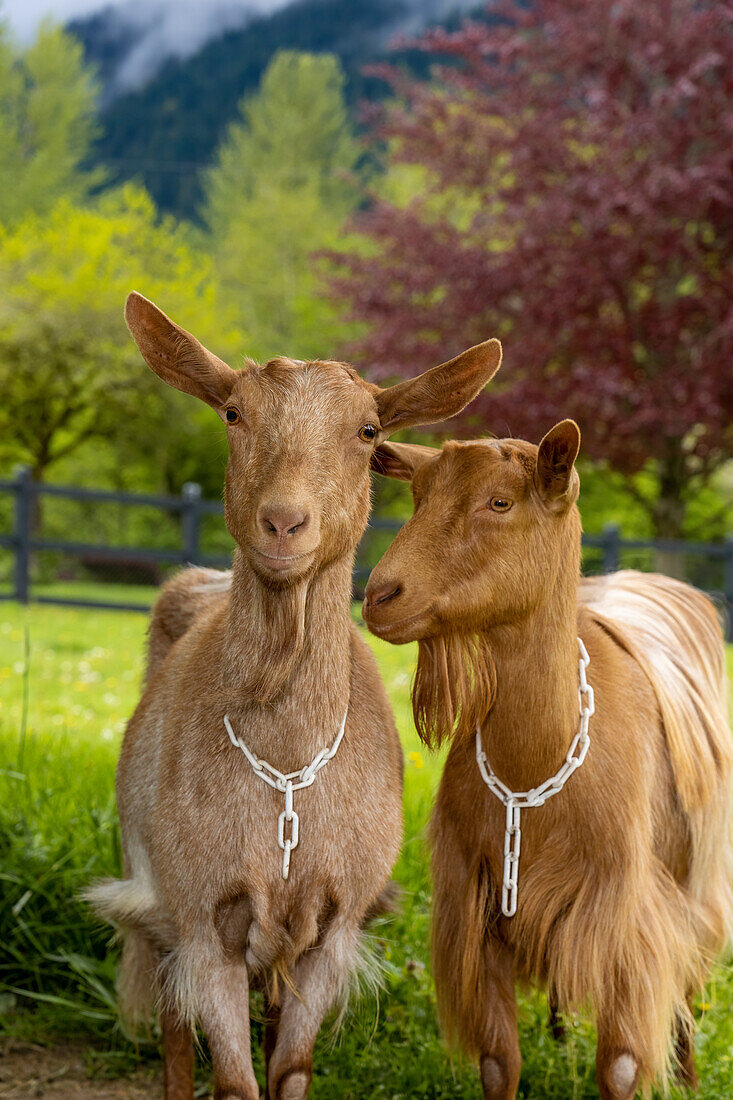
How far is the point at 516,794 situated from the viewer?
2.54 m

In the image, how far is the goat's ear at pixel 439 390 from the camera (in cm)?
242

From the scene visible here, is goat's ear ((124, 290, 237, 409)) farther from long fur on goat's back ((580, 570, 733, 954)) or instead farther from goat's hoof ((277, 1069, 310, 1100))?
goat's hoof ((277, 1069, 310, 1100))

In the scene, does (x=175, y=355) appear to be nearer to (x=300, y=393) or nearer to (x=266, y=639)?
(x=300, y=393)

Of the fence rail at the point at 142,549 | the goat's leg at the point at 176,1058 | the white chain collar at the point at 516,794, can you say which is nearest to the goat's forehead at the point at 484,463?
the white chain collar at the point at 516,794

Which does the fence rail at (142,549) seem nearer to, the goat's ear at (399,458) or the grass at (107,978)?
the grass at (107,978)

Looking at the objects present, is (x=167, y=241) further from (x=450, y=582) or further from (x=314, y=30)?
(x=450, y=582)

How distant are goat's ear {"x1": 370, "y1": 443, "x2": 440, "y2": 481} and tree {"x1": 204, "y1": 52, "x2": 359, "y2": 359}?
18.0 metres

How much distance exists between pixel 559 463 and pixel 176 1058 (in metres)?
1.81

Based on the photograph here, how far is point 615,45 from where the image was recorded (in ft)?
41.7

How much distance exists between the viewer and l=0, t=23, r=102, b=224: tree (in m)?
26.3

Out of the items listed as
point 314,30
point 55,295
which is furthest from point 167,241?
point 314,30

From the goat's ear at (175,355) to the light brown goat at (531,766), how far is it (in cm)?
45

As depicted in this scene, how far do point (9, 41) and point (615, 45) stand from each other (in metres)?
19.9

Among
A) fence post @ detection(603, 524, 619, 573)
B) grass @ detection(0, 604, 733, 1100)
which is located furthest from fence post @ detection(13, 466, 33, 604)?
grass @ detection(0, 604, 733, 1100)
